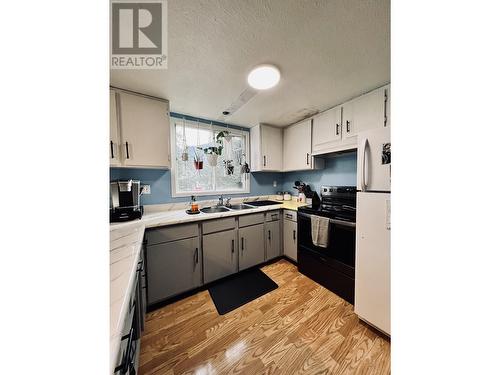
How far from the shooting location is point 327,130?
2244 millimetres

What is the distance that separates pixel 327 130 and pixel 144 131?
2.23 metres

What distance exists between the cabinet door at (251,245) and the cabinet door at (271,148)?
1.06 metres

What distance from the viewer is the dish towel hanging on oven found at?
184 cm

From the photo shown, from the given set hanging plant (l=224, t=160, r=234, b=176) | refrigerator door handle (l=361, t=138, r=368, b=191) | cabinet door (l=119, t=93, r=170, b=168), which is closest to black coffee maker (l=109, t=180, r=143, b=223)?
cabinet door (l=119, t=93, r=170, b=168)

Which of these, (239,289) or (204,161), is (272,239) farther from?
(204,161)

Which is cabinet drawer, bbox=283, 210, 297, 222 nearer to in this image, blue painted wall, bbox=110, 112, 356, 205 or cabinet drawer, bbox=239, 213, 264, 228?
cabinet drawer, bbox=239, 213, 264, 228

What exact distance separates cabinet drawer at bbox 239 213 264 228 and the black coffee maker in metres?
1.16

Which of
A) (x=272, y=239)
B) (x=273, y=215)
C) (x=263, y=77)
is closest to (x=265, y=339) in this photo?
(x=272, y=239)

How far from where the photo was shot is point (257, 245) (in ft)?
7.63

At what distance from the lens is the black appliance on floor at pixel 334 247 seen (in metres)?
1.69
